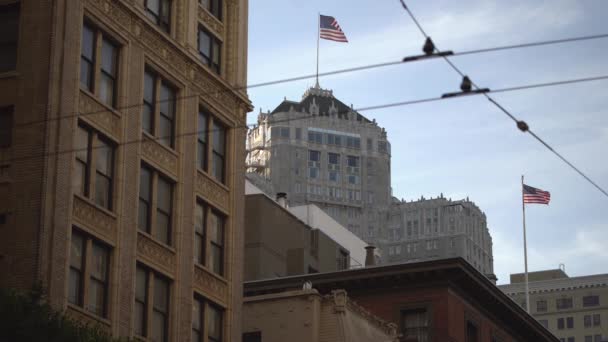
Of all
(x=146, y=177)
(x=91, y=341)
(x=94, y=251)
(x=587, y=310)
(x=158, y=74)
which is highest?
(x=587, y=310)

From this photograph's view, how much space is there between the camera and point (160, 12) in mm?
54062

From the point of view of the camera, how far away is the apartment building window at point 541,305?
183 metres

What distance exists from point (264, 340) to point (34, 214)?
733 inches

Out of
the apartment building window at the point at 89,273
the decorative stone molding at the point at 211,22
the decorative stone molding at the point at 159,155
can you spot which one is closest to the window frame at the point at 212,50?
the decorative stone molding at the point at 211,22

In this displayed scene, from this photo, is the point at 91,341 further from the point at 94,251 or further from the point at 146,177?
the point at 146,177

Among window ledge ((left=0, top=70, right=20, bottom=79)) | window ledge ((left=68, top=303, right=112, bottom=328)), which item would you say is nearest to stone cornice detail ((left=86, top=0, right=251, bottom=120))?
window ledge ((left=0, top=70, right=20, bottom=79))

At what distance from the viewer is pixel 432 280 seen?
73.1 m

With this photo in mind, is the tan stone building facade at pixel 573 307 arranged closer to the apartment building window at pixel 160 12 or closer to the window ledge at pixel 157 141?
the apartment building window at pixel 160 12

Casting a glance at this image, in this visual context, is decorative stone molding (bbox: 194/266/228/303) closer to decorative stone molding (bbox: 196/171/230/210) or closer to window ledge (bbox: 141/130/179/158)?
decorative stone molding (bbox: 196/171/230/210)

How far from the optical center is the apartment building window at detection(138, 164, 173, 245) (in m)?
50.6

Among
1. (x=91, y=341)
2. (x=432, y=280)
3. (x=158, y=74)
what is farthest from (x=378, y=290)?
(x=91, y=341)

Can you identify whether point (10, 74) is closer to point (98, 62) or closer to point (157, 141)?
point (98, 62)

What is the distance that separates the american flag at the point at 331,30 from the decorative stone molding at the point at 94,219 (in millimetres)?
74765

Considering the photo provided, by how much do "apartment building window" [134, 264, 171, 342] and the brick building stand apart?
20.4 metres
